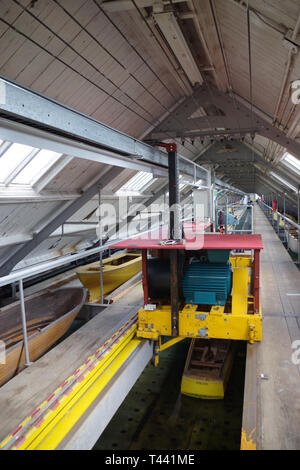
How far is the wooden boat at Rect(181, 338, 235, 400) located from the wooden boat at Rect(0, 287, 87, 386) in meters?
1.84

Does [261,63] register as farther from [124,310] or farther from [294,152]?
[124,310]

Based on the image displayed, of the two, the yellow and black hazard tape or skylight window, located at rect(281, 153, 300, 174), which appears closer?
the yellow and black hazard tape

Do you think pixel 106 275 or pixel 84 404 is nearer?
pixel 84 404

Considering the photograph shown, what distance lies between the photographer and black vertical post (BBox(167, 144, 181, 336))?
399 centimetres

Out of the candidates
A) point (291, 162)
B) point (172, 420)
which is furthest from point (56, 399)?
point (291, 162)

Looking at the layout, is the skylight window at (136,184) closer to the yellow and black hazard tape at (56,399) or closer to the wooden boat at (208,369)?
the wooden boat at (208,369)

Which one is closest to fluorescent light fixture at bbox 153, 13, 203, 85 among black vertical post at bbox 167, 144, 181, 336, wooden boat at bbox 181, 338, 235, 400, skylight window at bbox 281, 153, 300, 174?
black vertical post at bbox 167, 144, 181, 336

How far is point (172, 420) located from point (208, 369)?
A: 85 centimetres

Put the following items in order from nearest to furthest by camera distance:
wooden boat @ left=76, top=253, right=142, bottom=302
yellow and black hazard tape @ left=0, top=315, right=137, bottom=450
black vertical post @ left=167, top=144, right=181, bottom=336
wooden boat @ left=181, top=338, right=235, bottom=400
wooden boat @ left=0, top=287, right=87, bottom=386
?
yellow and black hazard tape @ left=0, top=315, right=137, bottom=450
wooden boat @ left=0, top=287, right=87, bottom=386
black vertical post @ left=167, top=144, right=181, bottom=336
wooden boat @ left=181, top=338, right=235, bottom=400
wooden boat @ left=76, top=253, right=142, bottom=302

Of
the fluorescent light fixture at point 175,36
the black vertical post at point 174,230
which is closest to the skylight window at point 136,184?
the black vertical post at point 174,230

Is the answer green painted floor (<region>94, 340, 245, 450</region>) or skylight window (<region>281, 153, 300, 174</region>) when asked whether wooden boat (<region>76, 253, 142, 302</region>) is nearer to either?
green painted floor (<region>94, 340, 245, 450</region>)

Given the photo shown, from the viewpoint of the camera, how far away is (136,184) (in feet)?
31.2

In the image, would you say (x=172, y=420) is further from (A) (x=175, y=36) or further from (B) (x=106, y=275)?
(A) (x=175, y=36)

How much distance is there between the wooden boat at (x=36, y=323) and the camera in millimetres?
3820
